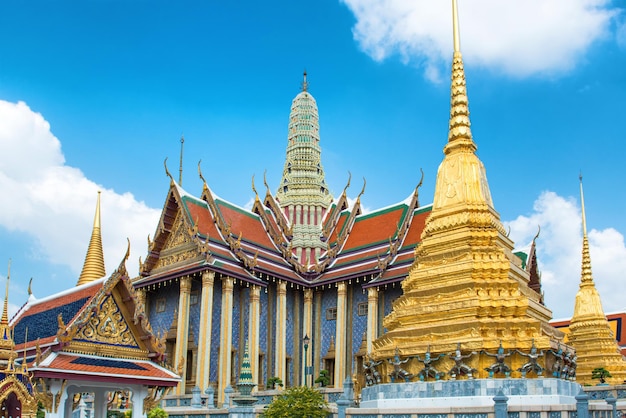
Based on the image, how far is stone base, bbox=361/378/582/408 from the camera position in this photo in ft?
46.0

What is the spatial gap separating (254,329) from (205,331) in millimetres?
2087

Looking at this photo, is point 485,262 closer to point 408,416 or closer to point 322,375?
point 408,416

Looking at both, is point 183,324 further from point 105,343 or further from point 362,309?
point 105,343

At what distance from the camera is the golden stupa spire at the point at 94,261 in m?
32.8

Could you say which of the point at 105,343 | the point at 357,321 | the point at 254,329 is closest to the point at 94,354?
the point at 105,343

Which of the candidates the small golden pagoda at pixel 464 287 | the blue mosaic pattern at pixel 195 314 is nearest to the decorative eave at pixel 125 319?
the small golden pagoda at pixel 464 287

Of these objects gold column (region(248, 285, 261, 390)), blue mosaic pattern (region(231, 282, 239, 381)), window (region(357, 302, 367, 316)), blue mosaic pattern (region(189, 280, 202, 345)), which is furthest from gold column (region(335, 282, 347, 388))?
blue mosaic pattern (region(189, 280, 202, 345))

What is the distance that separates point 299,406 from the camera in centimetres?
1421

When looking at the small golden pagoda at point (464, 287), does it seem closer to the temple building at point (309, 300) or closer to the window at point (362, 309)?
the temple building at point (309, 300)

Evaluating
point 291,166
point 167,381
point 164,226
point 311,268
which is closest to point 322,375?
point 311,268

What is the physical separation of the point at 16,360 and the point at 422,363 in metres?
8.47

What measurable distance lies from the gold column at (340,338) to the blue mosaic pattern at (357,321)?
449 mm

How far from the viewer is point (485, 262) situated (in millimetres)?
16297

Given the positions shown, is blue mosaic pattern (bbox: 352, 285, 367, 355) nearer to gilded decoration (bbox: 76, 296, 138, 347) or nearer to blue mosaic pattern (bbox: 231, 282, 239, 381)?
blue mosaic pattern (bbox: 231, 282, 239, 381)
